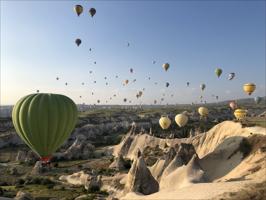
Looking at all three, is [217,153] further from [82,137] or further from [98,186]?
[82,137]

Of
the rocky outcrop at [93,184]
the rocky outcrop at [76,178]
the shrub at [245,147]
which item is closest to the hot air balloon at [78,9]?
the rocky outcrop at [93,184]

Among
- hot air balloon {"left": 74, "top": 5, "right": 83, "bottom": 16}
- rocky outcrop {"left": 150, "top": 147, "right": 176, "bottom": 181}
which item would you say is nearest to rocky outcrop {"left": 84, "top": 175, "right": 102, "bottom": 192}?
rocky outcrop {"left": 150, "top": 147, "right": 176, "bottom": 181}

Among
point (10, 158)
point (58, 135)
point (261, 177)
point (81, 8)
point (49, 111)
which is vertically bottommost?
point (10, 158)

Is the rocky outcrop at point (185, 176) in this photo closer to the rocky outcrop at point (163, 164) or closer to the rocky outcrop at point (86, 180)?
the rocky outcrop at point (163, 164)

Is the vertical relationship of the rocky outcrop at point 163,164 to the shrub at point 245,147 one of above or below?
below

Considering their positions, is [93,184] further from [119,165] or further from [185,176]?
[185,176]

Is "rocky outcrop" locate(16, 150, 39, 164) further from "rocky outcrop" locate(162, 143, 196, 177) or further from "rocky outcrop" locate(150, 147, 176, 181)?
"rocky outcrop" locate(162, 143, 196, 177)

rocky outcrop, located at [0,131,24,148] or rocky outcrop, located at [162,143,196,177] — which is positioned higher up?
rocky outcrop, located at [162,143,196,177]

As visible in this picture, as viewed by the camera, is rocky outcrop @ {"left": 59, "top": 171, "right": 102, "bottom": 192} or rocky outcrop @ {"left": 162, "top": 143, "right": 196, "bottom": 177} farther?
rocky outcrop @ {"left": 59, "top": 171, "right": 102, "bottom": 192}

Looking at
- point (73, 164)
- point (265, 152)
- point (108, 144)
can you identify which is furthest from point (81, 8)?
point (108, 144)
